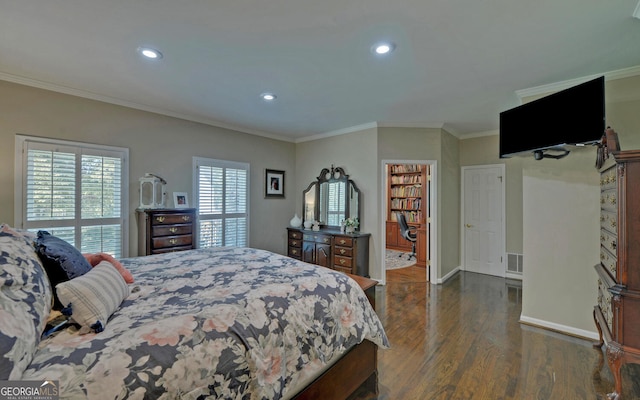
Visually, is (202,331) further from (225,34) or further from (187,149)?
(187,149)

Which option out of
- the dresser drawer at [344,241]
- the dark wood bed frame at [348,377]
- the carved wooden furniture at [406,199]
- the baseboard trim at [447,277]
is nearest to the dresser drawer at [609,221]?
the dark wood bed frame at [348,377]

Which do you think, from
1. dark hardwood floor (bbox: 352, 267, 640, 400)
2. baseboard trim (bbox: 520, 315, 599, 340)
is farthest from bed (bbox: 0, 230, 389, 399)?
baseboard trim (bbox: 520, 315, 599, 340)

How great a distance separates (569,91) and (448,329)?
8.47 feet

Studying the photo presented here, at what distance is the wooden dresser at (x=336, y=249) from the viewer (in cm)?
444

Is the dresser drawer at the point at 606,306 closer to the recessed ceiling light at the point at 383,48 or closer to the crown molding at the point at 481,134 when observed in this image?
the recessed ceiling light at the point at 383,48

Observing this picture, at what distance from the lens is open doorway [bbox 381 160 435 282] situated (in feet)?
18.0

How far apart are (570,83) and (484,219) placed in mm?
2771

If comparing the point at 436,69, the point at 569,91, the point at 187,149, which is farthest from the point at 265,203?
the point at 569,91

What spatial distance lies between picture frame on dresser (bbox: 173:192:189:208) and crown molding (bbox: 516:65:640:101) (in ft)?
14.9

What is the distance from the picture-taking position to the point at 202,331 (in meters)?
1.14

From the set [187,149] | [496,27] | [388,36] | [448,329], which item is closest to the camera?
[496,27]

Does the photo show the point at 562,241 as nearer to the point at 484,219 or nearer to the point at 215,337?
the point at 484,219

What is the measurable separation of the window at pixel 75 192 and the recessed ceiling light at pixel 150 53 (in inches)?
63.9

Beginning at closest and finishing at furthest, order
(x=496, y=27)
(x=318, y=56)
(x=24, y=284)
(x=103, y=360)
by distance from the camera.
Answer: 1. (x=103, y=360)
2. (x=24, y=284)
3. (x=496, y=27)
4. (x=318, y=56)
